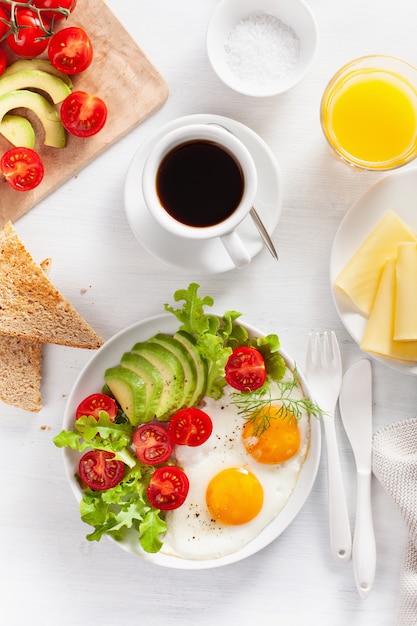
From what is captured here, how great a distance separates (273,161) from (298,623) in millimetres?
1291

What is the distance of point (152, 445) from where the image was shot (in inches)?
63.6

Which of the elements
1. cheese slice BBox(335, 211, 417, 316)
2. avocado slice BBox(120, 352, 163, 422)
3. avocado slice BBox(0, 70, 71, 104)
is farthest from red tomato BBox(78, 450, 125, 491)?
avocado slice BBox(0, 70, 71, 104)

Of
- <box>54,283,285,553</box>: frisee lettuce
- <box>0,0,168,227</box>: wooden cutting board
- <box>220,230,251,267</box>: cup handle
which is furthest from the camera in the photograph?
<box>0,0,168,227</box>: wooden cutting board

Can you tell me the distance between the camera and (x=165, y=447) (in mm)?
1625

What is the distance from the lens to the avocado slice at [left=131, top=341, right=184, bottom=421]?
163 centimetres

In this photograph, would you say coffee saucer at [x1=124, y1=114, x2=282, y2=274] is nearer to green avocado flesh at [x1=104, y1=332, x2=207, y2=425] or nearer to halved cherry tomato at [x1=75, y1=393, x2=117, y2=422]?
green avocado flesh at [x1=104, y1=332, x2=207, y2=425]

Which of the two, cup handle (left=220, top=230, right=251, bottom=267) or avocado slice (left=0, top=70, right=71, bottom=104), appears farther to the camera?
avocado slice (left=0, top=70, right=71, bottom=104)

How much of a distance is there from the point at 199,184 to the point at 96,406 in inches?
24.8

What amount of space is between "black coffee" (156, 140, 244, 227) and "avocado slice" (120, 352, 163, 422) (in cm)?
38

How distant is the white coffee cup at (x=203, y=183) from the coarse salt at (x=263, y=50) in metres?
0.23

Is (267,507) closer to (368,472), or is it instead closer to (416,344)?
(368,472)

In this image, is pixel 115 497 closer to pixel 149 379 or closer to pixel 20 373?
pixel 149 379

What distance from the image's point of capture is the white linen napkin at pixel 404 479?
5.62 ft

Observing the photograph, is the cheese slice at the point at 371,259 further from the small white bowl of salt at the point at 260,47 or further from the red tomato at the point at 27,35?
the red tomato at the point at 27,35
